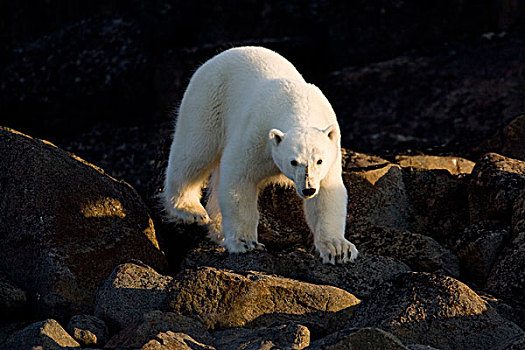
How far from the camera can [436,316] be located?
15.4 feet

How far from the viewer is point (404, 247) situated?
21.1 feet

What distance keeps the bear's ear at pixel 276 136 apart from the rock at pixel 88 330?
70.7 inches

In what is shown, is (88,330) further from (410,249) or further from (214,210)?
(410,249)

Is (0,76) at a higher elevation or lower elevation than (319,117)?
lower

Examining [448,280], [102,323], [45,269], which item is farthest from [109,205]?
[448,280]

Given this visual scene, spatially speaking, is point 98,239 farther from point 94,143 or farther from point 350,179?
point 94,143

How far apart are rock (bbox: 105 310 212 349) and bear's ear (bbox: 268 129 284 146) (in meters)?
1.58

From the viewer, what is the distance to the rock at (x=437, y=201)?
733cm

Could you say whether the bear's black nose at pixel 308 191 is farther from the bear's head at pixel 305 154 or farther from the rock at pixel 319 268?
the rock at pixel 319 268

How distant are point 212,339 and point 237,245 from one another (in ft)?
5.29

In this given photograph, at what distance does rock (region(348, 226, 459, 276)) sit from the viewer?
626 centimetres

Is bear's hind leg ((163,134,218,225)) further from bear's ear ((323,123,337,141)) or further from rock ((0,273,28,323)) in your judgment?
rock ((0,273,28,323))

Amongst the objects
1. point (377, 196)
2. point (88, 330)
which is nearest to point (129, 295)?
point (88, 330)

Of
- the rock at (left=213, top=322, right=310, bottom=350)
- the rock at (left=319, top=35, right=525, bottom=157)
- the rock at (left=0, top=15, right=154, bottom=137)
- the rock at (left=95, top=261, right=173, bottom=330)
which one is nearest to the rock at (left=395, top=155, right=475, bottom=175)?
the rock at (left=319, top=35, right=525, bottom=157)
